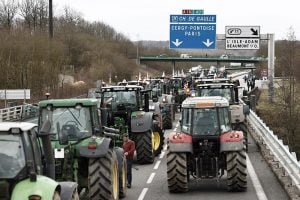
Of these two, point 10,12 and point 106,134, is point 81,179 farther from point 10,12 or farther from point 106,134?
point 10,12

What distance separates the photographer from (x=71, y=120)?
41.5 feet

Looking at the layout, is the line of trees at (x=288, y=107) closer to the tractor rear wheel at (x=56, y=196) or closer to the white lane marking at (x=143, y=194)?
the white lane marking at (x=143, y=194)

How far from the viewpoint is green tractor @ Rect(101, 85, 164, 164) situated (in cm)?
2038

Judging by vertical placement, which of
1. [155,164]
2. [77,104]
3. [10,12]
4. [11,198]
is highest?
[10,12]

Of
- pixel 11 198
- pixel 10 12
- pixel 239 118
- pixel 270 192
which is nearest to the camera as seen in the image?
pixel 11 198

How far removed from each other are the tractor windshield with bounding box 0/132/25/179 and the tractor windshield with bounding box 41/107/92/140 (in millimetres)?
4563

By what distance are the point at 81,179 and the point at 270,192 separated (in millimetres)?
5100

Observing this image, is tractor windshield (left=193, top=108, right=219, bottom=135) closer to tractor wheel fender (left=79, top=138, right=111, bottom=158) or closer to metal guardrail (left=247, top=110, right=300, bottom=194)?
metal guardrail (left=247, top=110, right=300, bottom=194)

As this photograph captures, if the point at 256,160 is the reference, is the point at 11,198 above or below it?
above

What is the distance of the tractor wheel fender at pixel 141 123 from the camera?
66.9 feet

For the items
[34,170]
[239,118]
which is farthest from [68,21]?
[34,170]

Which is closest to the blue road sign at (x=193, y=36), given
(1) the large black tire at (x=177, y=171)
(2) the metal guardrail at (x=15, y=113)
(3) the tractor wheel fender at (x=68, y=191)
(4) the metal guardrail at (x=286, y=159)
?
(2) the metal guardrail at (x=15, y=113)

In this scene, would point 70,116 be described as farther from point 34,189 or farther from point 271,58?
point 271,58

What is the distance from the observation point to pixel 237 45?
40.9 metres
